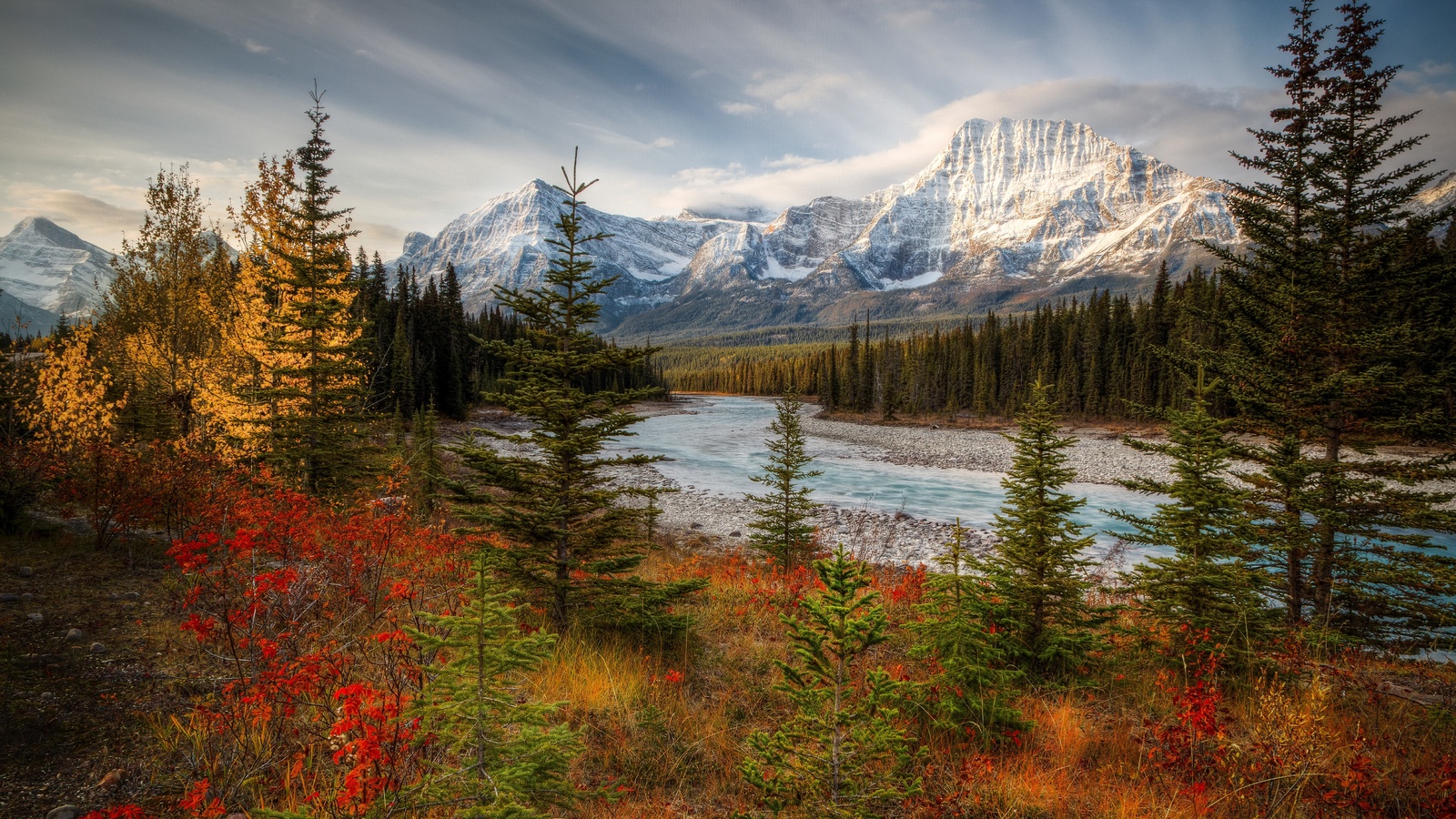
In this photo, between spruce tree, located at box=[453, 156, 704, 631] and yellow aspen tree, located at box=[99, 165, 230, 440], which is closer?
spruce tree, located at box=[453, 156, 704, 631]

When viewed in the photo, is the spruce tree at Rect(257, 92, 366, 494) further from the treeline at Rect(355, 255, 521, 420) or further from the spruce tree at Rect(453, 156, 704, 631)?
the treeline at Rect(355, 255, 521, 420)

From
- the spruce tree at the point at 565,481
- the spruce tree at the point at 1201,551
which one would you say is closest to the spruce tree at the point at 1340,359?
the spruce tree at the point at 1201,551

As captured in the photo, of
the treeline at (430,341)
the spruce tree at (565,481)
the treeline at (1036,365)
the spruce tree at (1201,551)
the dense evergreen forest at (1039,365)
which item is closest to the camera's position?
the spruce tree at (565,481)

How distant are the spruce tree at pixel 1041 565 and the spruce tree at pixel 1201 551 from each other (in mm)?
1265

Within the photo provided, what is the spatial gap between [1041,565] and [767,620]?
3703mm

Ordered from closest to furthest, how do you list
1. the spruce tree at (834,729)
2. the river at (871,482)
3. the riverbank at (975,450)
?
the spruce tree at (834,729), the river at (871,482), the riverbank at (975,450)

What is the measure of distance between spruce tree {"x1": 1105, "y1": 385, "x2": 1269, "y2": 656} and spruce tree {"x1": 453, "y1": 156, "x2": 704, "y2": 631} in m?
5.41

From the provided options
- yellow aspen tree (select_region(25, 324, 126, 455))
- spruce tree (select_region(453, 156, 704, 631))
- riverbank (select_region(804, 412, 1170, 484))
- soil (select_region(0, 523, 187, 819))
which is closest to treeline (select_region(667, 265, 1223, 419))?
riverbank (select_region(804, 412, 1170, 484))

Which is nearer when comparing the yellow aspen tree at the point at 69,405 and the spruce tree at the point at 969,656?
the spruce tree at the point at 969,656

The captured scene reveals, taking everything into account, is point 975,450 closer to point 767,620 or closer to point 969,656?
point 767,620

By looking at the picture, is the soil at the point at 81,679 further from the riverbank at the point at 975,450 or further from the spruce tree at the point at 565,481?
the riverbank at the point at 975,450

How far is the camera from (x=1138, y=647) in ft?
21.6

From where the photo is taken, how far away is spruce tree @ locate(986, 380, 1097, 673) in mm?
5539

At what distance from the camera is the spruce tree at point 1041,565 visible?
18.2 feet
